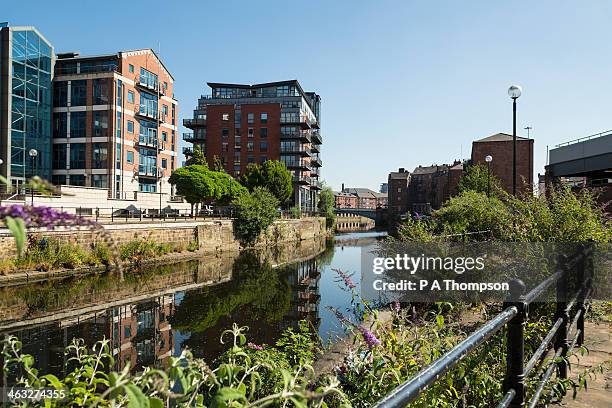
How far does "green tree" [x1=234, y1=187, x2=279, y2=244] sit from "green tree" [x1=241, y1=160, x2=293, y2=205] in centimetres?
1500

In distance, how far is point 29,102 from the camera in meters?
38.7

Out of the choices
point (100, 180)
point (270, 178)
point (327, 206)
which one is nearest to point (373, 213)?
point (327, 206)

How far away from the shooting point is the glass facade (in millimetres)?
37406

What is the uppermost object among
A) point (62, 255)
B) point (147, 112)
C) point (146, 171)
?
point (147, 112)

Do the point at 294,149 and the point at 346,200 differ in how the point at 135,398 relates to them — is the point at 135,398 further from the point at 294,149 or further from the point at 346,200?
the point at 346,200

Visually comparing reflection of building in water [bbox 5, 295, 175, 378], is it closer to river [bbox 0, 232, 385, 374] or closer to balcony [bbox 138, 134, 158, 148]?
river [bbox 0, 232, 385, 374]

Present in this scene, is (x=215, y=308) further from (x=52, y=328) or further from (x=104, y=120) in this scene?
(x=104, y=120)

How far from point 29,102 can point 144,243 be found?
72.2 feet

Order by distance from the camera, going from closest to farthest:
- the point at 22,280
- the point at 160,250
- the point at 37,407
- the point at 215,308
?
the point at 37,407 < the point at 215,308 < the point at 22,280 < the point at 160,250

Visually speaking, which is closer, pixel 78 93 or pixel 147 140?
pixel 78 93

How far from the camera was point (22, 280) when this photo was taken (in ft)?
61.9

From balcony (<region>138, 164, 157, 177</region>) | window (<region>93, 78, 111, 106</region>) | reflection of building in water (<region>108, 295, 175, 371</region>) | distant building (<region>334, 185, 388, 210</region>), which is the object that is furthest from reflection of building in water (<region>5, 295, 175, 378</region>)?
distant building (<region>334, 185, 388, 210</region>)

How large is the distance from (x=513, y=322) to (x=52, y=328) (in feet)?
46.5

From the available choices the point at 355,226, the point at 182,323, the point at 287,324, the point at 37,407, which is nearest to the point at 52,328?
the point at 182,323
